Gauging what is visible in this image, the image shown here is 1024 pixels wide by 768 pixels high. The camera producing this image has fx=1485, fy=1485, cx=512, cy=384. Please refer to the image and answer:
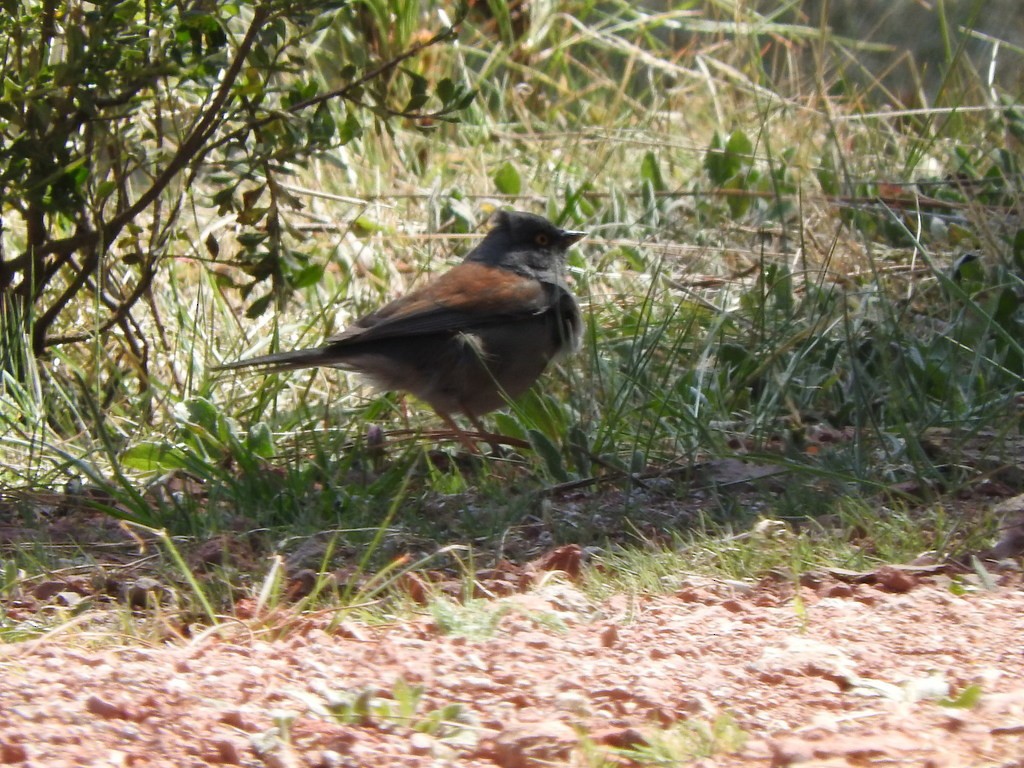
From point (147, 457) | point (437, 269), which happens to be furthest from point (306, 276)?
point (437, 269)

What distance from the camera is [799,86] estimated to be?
8.20 meters

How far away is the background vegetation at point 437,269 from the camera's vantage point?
3.99 meters

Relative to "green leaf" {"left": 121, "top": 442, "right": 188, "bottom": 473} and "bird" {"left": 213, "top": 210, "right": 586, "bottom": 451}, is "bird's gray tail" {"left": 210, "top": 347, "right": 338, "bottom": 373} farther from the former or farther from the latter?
"green leaf" {"left": 121, "top": 442, "right": 188, "bottom": 473}

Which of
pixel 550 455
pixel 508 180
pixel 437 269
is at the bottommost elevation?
pixel 550 455

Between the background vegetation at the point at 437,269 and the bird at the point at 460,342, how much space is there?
161 millimetres

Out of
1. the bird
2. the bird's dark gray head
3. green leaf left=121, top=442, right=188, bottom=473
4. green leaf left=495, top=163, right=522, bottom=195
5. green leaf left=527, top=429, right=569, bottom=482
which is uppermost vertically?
green leaf left=495, top=163, right=522, bottom=195

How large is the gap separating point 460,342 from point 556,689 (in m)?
2.99

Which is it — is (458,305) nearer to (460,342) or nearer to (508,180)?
(460,342)

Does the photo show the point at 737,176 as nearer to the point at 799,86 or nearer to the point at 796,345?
the point at 799,86

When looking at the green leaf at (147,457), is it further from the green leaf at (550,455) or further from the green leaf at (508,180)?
the green leaf at (508,180)

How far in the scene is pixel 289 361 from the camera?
5.10 m

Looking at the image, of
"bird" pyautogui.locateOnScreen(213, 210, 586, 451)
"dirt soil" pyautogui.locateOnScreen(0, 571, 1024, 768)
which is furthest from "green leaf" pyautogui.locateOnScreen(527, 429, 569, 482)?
"dirt soil" pyautogui.locateOnScreen(0, 571, 1024, 768)

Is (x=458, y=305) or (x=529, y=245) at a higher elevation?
(x=529, y=245)

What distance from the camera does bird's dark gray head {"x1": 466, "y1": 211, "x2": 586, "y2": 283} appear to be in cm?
598
